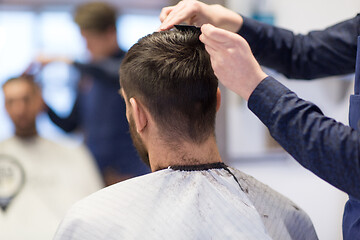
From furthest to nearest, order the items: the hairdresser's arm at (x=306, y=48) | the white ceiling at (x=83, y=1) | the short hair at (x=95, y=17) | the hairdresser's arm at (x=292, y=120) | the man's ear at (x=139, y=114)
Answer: the white ceiling at (x=83, y=1)
the short hair at (x=95, y=17)
the hairdresser's arm at (x=306, y=48)
the man's ear at (x=139, y=114)
the hairdresser's arm at (x=292, y=120)

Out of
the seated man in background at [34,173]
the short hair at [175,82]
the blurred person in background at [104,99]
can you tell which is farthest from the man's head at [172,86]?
the seated man in background at [34,173]

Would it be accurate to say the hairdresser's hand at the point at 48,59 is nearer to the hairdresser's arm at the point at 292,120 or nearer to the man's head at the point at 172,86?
the man's head at the point at 172,86

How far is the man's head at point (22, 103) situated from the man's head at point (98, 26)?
53cm

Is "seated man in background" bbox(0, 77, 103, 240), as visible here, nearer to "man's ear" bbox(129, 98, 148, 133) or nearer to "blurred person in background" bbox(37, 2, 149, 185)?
"blurred person in background" bbox(37, 2, 149, 185)

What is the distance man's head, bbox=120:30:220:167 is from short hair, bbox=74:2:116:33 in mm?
1877

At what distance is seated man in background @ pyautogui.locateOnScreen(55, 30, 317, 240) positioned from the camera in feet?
3.78

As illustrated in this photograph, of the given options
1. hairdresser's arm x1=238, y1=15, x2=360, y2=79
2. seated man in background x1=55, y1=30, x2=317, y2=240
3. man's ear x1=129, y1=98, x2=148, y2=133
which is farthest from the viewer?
hairdresser's arm x1=238, y1=15, x2=360, y2=79

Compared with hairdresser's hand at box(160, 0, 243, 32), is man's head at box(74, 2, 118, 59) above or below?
below

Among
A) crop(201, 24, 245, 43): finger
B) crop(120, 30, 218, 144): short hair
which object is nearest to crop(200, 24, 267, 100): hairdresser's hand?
crop(201, 24, 245, 43): finger

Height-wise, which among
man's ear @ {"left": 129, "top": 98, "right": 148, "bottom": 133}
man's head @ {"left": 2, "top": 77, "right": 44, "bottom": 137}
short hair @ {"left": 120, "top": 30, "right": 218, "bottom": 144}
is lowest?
man's head @ {"left": 2, "top": 77, "right": 44, "bottom": 137}

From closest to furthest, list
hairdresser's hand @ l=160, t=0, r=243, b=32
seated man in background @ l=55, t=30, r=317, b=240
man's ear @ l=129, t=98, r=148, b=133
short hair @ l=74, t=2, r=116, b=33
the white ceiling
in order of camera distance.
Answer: seated man in background @ l=55, t=30, r=317, b=240, man's ear @ l=129, t=98, r=148, b=133, hairdresser's hand @ l=160, t=0, r=243, b=32, short hair @ l=74, t=2, r=116, b=33, the white ceiling

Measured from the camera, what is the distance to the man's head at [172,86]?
4.07 feet

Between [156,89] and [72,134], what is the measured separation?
2225mm

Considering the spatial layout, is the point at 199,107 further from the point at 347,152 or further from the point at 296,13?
the point at 296,13
